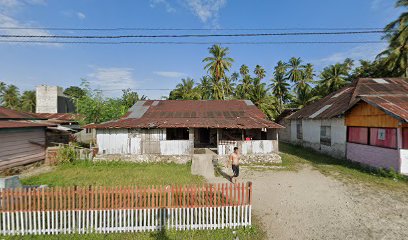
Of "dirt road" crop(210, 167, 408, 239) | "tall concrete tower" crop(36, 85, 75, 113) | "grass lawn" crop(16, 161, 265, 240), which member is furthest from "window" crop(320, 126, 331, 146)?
"tall concrete tower" crop(36, 85, 75, 113)

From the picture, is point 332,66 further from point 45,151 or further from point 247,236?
point 45,151

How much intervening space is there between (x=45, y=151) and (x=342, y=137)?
73.0 ft

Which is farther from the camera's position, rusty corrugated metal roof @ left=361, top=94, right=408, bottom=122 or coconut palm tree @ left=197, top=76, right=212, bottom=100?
coconut palm tree @ left=197, top=76, right=212, bottom=100

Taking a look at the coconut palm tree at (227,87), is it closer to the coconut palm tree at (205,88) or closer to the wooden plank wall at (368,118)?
the coconut palm tree at (205,88)

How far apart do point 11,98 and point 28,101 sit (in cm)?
345

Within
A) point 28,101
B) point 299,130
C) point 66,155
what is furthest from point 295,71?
point 28,101

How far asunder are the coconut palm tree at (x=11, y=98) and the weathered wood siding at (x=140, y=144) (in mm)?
51336

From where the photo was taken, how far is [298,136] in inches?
929

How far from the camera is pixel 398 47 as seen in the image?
78.5 ft

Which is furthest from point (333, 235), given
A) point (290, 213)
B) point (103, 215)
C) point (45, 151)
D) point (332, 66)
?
point (332, 66)

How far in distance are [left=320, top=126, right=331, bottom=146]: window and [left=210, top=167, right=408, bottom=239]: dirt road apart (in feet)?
24.9

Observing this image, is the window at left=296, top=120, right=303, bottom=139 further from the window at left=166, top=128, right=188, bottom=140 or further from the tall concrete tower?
the tall concrete tower

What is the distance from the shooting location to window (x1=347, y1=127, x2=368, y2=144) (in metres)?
13.5

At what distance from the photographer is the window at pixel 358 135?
531 inches
